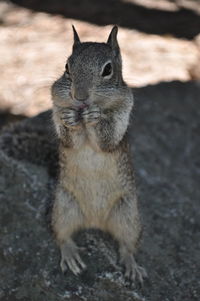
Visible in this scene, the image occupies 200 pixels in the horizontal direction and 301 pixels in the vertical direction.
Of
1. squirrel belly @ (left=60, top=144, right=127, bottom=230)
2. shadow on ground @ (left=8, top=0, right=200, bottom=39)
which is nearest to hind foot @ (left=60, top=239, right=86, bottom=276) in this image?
squirrel belly @ (left=60, top=144, right=127, bottom=230)

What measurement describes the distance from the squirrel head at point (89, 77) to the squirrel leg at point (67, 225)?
27.9 inches

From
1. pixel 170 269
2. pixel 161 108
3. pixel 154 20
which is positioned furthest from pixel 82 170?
pixel 154 20

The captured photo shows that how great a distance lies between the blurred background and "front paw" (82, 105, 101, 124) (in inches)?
103

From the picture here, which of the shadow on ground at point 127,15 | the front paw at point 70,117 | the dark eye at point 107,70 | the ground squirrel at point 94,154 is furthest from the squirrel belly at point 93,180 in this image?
the shadow on ground at point 127,15

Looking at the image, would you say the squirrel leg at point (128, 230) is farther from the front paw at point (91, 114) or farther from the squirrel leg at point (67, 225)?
the front paw at point (91, 114)

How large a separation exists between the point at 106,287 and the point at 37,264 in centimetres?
50

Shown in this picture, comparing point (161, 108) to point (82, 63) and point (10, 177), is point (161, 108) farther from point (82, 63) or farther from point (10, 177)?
point (82, 63)

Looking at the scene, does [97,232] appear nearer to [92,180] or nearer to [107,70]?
[92,180]

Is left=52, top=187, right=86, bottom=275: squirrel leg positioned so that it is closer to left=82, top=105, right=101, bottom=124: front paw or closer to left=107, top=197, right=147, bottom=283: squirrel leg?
left=107, top=197, right=147, bottom=283: squirrel leg

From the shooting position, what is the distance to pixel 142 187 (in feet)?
16.2

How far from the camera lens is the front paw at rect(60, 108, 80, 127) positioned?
3641 millimetres

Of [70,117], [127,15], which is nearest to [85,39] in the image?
[127,15]

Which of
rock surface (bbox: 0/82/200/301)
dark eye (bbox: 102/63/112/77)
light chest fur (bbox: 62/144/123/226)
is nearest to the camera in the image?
dark eye (bbox: 102/63/112/77)

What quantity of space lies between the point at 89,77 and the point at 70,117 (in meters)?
0.27
